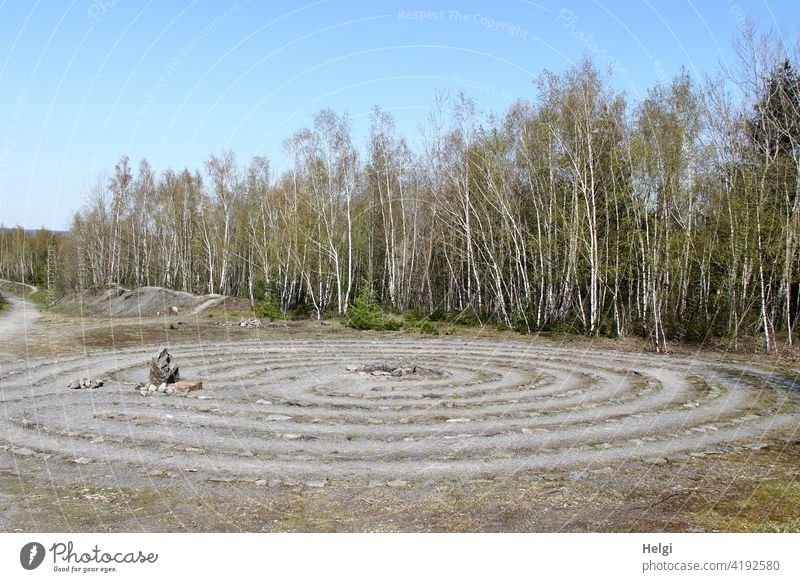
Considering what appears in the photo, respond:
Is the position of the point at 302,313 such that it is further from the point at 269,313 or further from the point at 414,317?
the point at 414,317

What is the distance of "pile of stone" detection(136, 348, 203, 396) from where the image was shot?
15234 mm

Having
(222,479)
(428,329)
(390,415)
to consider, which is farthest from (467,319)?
(222,479)

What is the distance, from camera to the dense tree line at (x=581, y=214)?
82.2 ft

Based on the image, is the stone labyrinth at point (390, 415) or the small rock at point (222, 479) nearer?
the small rock at point (222, 479)

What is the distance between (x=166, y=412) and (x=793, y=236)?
21818mm

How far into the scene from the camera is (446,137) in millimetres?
35531

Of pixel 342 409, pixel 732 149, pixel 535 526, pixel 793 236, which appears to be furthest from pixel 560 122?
pixel 535 526

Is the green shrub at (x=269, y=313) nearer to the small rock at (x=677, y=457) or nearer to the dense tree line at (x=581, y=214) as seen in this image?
the dense tree line at (x=581, y=214)

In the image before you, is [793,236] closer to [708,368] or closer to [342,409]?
[708,368]

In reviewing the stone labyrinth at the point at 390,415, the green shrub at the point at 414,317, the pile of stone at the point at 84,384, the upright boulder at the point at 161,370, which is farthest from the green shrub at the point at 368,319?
the pile of stone at the point at 84,384

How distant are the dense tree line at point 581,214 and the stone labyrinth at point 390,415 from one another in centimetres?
720

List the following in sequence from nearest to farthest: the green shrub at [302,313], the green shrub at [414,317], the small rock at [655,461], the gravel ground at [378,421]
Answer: the gravel ground at [378,421] → the small rock at [655,461] → the green shrub at [414,317] → the green shrub at [302,313]

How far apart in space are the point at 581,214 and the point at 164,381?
819 inches

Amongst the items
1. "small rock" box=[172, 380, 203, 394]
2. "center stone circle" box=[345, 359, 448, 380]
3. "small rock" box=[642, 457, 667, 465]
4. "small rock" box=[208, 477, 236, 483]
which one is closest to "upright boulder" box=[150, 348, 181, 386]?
"small rock" box=[172, 380, 203, 394]
